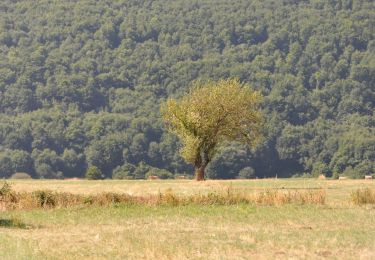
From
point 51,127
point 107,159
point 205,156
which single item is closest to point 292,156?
point 107,159

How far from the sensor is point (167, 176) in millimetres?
125375

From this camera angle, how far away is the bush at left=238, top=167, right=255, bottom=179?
150875mm

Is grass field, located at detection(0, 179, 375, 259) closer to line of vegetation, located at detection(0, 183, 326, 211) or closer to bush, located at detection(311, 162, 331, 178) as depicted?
line of vegetation, located at detection(0, 183, 326, 211)

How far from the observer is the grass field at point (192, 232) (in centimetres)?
2423

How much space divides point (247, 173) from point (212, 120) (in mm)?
86116

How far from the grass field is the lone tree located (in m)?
28.2

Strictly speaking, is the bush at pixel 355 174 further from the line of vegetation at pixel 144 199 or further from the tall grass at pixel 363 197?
the line of vegetation at pixel 144 199

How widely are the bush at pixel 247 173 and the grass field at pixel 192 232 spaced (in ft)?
366

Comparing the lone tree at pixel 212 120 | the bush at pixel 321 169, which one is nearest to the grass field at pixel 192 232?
the lone tree at pixel 212 120

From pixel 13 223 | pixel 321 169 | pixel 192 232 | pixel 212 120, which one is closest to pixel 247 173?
pixel 321 169

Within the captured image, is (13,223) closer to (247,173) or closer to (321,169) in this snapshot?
(321,169)

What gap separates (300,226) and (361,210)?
251 inches

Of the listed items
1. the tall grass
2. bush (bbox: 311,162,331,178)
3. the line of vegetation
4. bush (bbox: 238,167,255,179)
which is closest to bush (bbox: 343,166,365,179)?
bush (bbox: 311,162,331,178)

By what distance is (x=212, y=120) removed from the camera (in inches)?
2643
